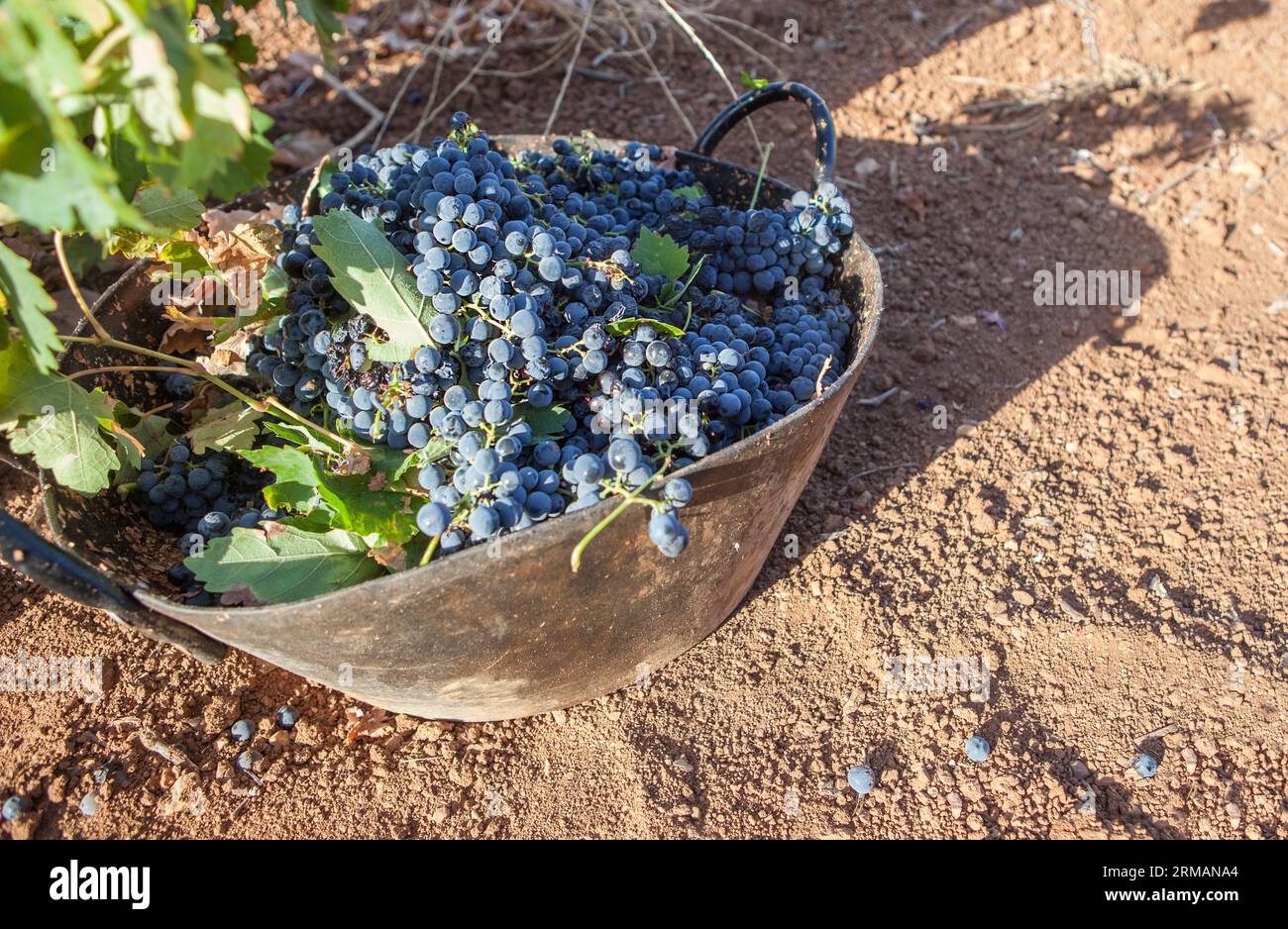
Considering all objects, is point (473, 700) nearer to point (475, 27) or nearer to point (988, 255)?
point (988, 255)

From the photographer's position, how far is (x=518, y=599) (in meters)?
1.78

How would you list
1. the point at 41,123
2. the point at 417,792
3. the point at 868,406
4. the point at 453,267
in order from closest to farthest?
the point at 41,123, the point at 453,267, the point at 417,792, the point at 868,406

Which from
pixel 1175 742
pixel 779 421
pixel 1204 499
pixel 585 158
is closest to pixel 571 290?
pixel 779 421

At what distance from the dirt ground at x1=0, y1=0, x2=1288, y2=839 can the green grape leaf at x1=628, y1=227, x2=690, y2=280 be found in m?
0.98

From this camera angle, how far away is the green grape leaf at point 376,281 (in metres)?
1.96

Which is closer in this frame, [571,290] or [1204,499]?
[571,290]

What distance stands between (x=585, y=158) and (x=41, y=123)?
1.50 metres

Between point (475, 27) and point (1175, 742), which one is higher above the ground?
point (475, 27)

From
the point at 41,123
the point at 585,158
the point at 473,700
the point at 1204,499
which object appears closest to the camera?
the point at 41,123

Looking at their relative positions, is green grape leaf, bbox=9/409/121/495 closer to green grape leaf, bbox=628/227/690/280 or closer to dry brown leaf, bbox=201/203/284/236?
dry brown leaf, bbox=201/203/284/236

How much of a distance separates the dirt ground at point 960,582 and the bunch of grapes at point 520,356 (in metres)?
0.80

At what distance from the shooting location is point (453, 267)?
1969mm

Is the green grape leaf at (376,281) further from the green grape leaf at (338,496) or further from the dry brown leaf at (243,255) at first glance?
the dry brown leaf at (243,255)

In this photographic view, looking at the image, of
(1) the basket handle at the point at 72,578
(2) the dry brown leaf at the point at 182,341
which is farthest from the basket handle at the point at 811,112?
(1) the basket handle at the point at 72,578
